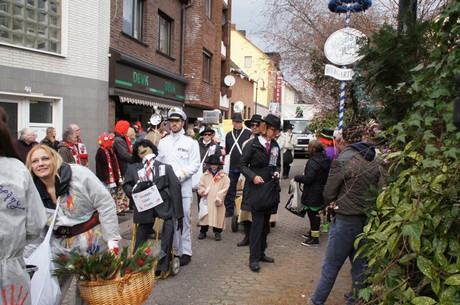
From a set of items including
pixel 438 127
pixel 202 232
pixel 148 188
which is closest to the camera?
pixel 438 127

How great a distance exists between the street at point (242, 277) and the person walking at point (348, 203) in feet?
2.48

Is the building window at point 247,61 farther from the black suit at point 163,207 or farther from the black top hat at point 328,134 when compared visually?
the black suit at point 163,207

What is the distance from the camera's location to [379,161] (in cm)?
325

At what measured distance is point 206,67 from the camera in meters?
21.5

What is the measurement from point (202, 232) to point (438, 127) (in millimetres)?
5146

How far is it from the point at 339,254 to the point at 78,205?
2.37 meters

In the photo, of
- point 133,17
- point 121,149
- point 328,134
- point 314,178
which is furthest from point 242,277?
point 133,17

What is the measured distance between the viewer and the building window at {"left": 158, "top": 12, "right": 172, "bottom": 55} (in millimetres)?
16844

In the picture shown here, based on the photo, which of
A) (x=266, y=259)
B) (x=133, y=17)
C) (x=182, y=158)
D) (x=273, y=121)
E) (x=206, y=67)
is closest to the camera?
(x=273, y=121)

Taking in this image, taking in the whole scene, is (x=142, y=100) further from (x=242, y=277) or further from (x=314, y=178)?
→ (x=242, y=277)

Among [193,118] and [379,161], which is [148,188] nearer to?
[379,161]

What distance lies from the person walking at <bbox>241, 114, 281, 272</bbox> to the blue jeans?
1.42 m

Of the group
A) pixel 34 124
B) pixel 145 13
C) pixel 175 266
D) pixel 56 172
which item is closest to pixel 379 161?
pixel 56 172

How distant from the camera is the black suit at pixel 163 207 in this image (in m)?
4.99
